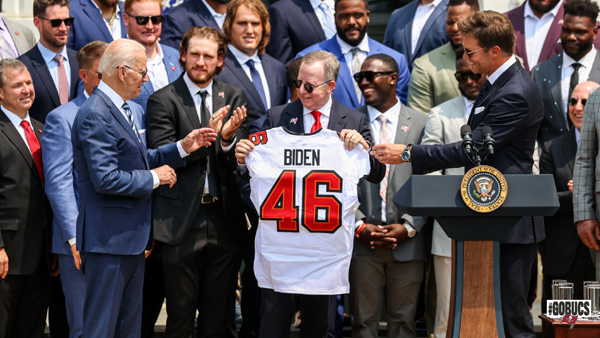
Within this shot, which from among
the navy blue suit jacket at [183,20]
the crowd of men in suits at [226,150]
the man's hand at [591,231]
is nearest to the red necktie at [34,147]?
the crowd of men in suits at [226,150]

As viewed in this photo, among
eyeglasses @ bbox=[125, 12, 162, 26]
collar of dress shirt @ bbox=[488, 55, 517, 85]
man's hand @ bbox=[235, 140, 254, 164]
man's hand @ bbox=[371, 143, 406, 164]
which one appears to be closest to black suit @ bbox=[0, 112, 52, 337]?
eyeglasses @ bbox=[125, 12, 162, 26]

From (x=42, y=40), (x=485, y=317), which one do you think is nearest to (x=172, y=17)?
(x=42, y=40)

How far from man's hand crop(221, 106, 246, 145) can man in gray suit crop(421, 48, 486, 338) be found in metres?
1.56

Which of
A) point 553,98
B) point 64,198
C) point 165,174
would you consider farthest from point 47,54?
point 553,98

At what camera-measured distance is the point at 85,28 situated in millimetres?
6582

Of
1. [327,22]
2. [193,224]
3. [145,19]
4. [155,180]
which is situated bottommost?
[193,224]

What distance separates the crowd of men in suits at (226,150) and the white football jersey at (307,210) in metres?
0.17

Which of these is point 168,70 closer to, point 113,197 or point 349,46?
point 349,46

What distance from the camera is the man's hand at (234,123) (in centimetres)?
518

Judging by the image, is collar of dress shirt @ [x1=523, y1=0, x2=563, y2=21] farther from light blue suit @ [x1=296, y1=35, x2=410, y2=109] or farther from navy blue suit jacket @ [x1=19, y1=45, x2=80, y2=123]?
navy blue suit jacket @ [x1=19, y1=45, x2=80, y2=123]

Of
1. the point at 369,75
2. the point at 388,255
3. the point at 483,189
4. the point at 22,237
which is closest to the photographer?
the point at 483,189

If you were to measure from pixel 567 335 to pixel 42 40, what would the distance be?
15.1ft

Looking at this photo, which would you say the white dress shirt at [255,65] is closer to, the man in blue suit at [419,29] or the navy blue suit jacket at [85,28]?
the navy blue suit jacket at [85,28]

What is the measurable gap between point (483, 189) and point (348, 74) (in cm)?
285
